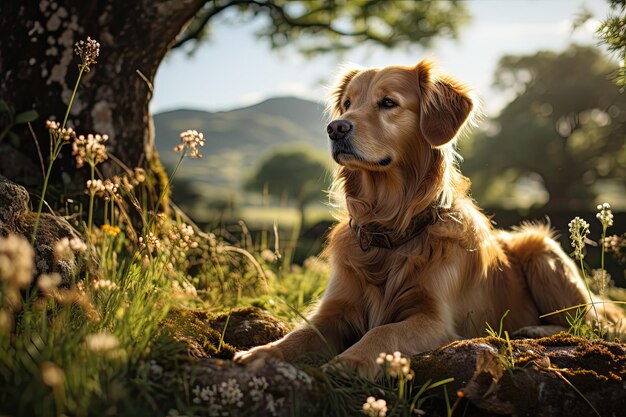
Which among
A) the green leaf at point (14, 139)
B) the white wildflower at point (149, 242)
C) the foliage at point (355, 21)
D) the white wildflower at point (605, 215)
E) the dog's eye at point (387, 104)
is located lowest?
the white wildflower at point (149, 242)

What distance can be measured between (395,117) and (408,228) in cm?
69

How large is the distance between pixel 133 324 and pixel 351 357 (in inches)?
37.2

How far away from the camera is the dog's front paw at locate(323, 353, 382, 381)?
7.77 feet

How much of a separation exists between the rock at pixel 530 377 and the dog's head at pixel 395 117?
4.18ft

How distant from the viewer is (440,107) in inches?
138

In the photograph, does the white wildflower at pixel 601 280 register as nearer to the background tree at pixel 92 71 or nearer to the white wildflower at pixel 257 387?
the white wildflower at pixel 257 387

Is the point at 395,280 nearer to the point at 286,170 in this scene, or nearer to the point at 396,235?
the point at 396,235

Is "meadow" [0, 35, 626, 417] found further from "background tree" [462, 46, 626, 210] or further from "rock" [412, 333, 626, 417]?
"background tree" [462, 46, 626, 210]

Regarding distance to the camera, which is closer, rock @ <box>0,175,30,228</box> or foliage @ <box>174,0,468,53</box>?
rock @ <box>0,175,30,228</box>

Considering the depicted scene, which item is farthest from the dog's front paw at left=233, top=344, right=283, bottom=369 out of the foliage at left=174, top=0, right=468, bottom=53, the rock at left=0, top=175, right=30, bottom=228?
the foliage at left=174, top=0, right=468, bottom=53

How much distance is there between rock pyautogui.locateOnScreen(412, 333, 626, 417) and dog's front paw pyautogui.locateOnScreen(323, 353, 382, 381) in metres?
0.18

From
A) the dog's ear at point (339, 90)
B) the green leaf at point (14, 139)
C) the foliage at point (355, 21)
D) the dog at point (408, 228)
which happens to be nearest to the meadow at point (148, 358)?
the dog at point (408, 228)

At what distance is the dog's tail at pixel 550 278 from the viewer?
3.97 m

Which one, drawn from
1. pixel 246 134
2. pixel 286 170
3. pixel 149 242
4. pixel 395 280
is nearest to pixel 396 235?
pixel 395 280
